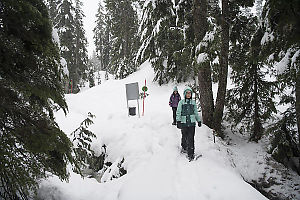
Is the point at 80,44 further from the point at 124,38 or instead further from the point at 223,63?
the point at 223,63

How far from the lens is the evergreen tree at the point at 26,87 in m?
2.27

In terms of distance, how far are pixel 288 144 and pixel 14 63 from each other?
842cm

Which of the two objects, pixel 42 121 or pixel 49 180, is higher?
pixel 42 121

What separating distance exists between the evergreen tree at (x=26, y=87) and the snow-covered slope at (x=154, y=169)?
159 cm

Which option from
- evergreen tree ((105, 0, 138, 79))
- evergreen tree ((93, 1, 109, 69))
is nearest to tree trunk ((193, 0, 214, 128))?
evergreen tree ((105, 0, 138, 79))

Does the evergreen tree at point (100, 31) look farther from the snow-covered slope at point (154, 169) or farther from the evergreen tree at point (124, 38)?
the snow-covered slope at point (154, 169)

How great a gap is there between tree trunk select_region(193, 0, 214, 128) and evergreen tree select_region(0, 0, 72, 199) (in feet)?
19.3

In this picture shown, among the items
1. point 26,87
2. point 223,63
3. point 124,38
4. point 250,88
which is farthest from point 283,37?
point 124,38

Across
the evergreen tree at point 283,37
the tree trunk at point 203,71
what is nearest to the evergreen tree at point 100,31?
the tree trunk at point 203,71

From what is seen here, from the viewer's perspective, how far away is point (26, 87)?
2.43m

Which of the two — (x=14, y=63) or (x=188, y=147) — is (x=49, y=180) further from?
(x=188, y=147)

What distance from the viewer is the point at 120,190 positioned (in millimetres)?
4301

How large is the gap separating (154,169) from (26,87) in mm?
3789

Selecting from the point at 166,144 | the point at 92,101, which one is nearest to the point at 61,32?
the point at 92,101
